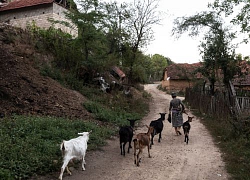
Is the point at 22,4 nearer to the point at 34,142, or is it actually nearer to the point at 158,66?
the point at 34,142

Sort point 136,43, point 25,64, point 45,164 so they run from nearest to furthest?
point 45,164 < point 25,64 < point 136,43

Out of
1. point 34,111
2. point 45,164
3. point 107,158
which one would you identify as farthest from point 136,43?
point 45,164

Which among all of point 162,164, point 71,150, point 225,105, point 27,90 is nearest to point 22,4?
point 27,90

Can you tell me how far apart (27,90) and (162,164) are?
7.00 m

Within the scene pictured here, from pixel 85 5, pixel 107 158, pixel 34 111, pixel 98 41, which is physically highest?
pixel 85 5

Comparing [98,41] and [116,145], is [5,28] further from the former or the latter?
[116,145]

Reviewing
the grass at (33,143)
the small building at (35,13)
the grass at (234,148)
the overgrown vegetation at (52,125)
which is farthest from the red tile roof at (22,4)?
the grass at (234,148)

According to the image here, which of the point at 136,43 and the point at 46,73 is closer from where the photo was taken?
the point at 46,73

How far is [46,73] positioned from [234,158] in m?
10.1

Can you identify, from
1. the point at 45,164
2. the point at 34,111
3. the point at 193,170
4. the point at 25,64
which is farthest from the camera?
the point at 25,64

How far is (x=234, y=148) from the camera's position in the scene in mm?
7762

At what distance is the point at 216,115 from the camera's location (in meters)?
13.1

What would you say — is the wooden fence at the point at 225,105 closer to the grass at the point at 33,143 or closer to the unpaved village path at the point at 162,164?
the unpaved village path at the point at 162,164

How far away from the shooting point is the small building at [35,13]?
74.6 feet
